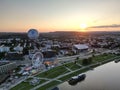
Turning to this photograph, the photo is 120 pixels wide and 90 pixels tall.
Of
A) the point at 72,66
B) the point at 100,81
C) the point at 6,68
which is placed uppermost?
the point at 6,68

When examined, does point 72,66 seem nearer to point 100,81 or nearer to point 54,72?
point 54,72

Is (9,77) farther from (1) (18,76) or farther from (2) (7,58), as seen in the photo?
(2) (7,58)

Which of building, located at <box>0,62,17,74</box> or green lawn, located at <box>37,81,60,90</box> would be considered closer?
green lawn, located at <box>37,81,60,90</box>

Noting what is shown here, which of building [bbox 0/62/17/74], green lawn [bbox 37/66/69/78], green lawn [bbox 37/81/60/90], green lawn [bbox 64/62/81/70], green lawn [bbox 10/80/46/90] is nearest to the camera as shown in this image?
green lawn [bbox 10/80/46/90]

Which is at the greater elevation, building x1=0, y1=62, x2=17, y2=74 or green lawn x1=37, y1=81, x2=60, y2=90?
building x1=0, y1=62, x2=17, y2=74

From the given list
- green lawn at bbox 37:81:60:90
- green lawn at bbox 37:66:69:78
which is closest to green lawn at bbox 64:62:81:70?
green lawn at bbox 37:66:69:78

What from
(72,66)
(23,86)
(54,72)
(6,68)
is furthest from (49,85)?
(72,66)

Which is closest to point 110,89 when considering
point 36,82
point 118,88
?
point 118,88

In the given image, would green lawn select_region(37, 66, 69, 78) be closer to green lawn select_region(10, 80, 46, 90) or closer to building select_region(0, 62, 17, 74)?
green lawn select_region(10, 80, 46, 90)

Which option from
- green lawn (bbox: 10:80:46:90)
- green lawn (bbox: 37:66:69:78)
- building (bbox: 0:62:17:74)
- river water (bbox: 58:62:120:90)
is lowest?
river water (bbox: 58:62:120:90)
